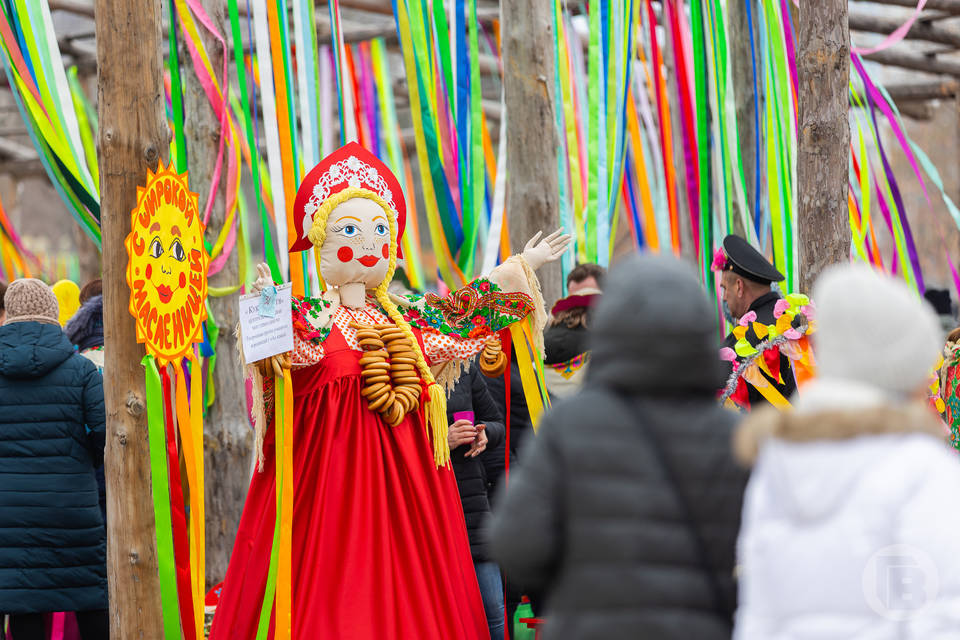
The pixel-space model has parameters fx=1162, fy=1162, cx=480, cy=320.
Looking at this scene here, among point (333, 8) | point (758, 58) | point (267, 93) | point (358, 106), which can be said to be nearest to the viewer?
point (267, 93)

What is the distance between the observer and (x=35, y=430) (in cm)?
418

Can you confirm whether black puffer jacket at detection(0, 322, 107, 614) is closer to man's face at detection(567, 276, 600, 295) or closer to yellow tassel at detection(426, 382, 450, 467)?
yellow tassel at detection(426, 382, 450, 467)

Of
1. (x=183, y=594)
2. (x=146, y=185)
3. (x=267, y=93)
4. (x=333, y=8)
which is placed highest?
(x=333, y=8)

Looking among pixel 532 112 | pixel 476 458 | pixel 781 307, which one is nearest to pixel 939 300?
pixel 532 112

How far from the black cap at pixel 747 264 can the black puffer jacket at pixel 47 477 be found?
2381 mm

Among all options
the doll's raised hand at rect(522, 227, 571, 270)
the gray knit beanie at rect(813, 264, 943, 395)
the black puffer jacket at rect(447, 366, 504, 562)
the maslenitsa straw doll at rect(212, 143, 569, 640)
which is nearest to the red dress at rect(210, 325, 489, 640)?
the maslenitsa straw doll at rect(212, 143, 569, 640)

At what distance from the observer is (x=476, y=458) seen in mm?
4395

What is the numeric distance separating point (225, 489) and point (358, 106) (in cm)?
341

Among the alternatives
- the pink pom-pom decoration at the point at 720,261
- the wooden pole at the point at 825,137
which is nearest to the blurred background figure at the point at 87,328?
the pink pom-pom decoration at the point at 720,261

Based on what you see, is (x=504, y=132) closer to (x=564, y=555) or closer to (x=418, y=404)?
(x=418, y=404)

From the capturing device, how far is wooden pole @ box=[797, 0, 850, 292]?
4.30 metres

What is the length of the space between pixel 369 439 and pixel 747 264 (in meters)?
1.58

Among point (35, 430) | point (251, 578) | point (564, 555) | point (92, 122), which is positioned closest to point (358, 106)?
point (92, 122)

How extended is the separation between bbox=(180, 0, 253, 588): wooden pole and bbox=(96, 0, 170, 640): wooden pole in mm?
2140
